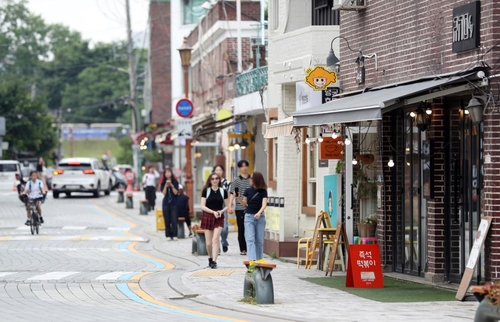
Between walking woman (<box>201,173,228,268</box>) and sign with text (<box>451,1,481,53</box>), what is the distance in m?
6.98

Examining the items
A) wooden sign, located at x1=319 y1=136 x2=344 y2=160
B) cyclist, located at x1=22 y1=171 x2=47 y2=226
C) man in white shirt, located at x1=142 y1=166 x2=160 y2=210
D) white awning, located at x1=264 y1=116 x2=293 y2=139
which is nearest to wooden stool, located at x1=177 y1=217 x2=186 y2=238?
cyclist, located at x1=22 y1=171 x2=47 y2=226

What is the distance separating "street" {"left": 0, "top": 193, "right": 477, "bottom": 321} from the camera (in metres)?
14.1

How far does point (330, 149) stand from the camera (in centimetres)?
2134

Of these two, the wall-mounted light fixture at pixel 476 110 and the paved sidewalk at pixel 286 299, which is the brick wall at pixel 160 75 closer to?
the paved sidewalk at pixel 286 299

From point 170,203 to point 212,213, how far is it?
8089 mm

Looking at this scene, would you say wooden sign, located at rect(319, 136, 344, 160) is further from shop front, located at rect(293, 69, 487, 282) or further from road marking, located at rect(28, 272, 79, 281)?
road marking, located at rect(28, 272, 79, 281)

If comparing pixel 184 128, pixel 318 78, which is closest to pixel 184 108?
pixel 184 128

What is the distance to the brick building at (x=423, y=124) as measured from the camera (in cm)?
1537

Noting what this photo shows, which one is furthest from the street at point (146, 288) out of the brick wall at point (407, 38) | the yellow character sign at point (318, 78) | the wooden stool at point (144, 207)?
the wooden stool at point (144, 207)

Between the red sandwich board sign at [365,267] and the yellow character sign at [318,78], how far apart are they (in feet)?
14.3

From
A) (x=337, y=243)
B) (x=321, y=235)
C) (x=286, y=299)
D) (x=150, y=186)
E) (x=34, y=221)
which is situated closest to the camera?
(x=286, y=299)

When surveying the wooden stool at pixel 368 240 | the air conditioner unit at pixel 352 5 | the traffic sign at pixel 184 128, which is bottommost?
the wooden stool at pixel 368 240

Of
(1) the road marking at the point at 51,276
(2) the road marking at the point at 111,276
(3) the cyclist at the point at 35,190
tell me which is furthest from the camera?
(3) the cyclist at the point at 35,190

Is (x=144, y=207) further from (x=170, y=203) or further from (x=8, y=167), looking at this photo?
(x=8, y=167)
